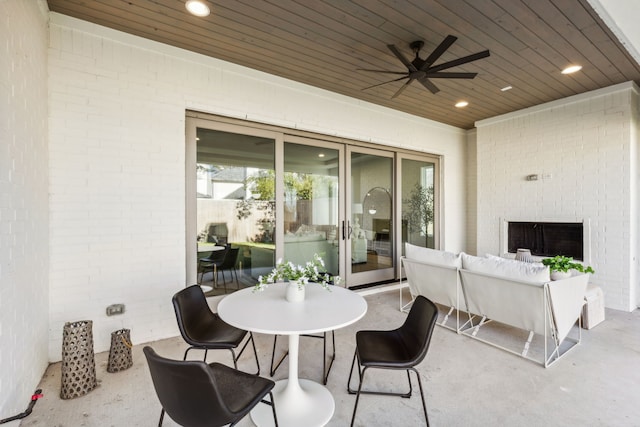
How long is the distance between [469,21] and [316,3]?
4.51 ft

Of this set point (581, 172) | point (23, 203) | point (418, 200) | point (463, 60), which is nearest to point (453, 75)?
point (463, 60)

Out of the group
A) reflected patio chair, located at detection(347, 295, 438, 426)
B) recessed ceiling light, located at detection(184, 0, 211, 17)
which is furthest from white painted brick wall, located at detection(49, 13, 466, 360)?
reflected patio chair, located at detection(347, 295, 438, 426)

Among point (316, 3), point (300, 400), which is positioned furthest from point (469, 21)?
point (300, 400)

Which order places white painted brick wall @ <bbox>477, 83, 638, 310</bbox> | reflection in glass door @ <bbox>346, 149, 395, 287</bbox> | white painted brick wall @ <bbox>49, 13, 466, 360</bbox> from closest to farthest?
white painted brick wall @ <bbox>49, 13, 466, 360</bbox> → white painted brick wall @ <bbox>477, 83, 638, 310</bbox> → reflection in glass door @ <bbox>346, 149, 395, 287</bbox>

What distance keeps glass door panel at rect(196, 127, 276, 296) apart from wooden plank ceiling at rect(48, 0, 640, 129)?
0.98 metres

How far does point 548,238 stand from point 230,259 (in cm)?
482

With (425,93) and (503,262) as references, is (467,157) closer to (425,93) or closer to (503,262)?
Answer: (425,93)

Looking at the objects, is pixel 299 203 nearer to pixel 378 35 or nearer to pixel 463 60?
pixel 378 35

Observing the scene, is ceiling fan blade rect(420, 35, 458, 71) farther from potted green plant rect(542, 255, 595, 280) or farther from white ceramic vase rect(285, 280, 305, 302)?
potted green plant rect(542, 255, 595, 280)

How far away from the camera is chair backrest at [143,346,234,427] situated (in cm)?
119

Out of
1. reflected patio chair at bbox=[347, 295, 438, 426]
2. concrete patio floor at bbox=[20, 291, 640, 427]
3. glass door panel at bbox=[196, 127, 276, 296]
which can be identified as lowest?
concrete patio floor at bbox=[20, 291, 640, 427]

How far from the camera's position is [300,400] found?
79.0 inches

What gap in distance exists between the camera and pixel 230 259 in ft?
12.1

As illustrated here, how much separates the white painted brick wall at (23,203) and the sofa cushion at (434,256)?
11.4 feet
